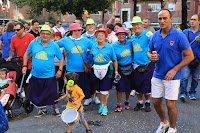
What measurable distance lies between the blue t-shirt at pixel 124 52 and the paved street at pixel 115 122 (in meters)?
1.21

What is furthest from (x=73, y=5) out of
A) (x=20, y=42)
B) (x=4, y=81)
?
(x=4, y=81)

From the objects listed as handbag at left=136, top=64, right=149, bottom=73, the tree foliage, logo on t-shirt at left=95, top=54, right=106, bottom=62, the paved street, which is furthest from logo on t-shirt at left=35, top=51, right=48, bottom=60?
the tree foliage

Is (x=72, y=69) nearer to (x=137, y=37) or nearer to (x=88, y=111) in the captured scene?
(x=88, y=111)

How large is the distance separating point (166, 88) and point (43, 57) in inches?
106

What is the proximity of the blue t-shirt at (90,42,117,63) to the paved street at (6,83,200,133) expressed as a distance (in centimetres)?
127

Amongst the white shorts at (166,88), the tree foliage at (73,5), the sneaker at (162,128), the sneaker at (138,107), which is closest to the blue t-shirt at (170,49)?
the white shorts at (166,88)

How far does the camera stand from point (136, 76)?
5953 mm

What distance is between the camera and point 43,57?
17.8 ft

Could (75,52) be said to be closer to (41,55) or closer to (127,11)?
(41,55)

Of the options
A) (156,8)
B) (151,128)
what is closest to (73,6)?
(151,128)

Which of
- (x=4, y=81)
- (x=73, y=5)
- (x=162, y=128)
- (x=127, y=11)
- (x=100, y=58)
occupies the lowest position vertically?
(x=162, y=128)

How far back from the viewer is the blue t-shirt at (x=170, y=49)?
158 inches

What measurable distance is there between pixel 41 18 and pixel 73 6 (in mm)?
22193

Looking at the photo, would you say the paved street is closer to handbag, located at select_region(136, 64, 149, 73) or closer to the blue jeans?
the blue jeans
